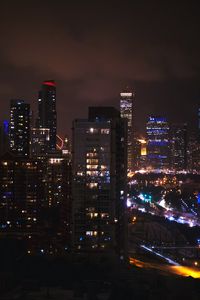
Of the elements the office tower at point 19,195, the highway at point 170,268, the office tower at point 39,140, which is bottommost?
the highway at point 170,268

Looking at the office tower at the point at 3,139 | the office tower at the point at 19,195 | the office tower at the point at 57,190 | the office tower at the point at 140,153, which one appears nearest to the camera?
the office tower at the point at 19,195

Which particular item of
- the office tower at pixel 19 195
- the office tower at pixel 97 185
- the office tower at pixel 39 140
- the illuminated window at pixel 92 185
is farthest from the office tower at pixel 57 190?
the office tower at pixel 39 140

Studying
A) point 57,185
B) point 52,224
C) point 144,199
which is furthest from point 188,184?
point 52,224

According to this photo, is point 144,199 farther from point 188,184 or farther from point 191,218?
point 188,184

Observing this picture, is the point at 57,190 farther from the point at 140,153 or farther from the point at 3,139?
the point at 140,153

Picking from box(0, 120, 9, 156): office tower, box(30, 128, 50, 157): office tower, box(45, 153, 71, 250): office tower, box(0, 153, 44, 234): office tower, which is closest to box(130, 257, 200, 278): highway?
box(45, 153, 71, 250): office tower

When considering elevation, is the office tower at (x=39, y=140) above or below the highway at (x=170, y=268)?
above

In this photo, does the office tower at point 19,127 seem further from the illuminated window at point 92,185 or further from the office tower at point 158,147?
the office tower at point 158,147

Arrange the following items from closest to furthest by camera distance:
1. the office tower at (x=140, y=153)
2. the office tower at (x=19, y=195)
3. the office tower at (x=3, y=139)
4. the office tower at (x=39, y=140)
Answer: the office tower at (x=19, y=195)
the office tower at (x=3, y=139)
the office tower at (x=39, y=140)
the office tower at (x=140, y=153)

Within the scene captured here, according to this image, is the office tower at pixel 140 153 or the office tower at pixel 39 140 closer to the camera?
the office tower at pixel 39 140
